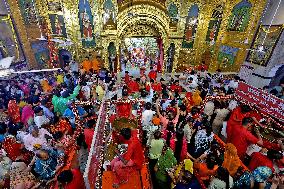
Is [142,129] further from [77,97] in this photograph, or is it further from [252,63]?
[252,63]

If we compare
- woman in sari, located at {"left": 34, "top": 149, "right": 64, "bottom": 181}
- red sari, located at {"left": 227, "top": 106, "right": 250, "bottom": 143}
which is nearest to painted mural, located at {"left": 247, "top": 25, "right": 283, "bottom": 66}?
red sari, located at {"left": 227, "top": 106, "right": 250, "bottom": 143}

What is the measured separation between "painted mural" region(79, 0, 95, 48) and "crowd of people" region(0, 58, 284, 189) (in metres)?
5.19

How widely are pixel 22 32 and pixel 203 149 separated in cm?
1246

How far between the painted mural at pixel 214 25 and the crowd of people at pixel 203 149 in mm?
6485

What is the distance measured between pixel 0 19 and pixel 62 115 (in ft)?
25.9

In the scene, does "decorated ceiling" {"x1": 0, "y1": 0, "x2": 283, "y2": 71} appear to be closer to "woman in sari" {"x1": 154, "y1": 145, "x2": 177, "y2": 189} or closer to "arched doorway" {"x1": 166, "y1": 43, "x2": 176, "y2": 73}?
"arched doorway" {"x1": 166, "y1": 43, "x2": 176, "y2": 73}

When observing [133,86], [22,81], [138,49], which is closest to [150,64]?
[138,49]

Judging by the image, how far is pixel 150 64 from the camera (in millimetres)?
14531

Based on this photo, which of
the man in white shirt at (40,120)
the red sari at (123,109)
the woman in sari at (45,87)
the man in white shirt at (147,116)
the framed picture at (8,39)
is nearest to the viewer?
the man in white shirt at (40,120)

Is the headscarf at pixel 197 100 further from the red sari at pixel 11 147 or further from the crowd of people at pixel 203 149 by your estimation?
the red sari at pixel 11 147

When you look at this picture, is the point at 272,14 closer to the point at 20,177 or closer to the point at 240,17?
the point at 240,17

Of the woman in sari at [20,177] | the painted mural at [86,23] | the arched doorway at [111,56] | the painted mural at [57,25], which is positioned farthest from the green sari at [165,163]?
the painted mural at [57,25]

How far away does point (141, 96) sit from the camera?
8617 mm

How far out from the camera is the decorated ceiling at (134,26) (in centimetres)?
1249
